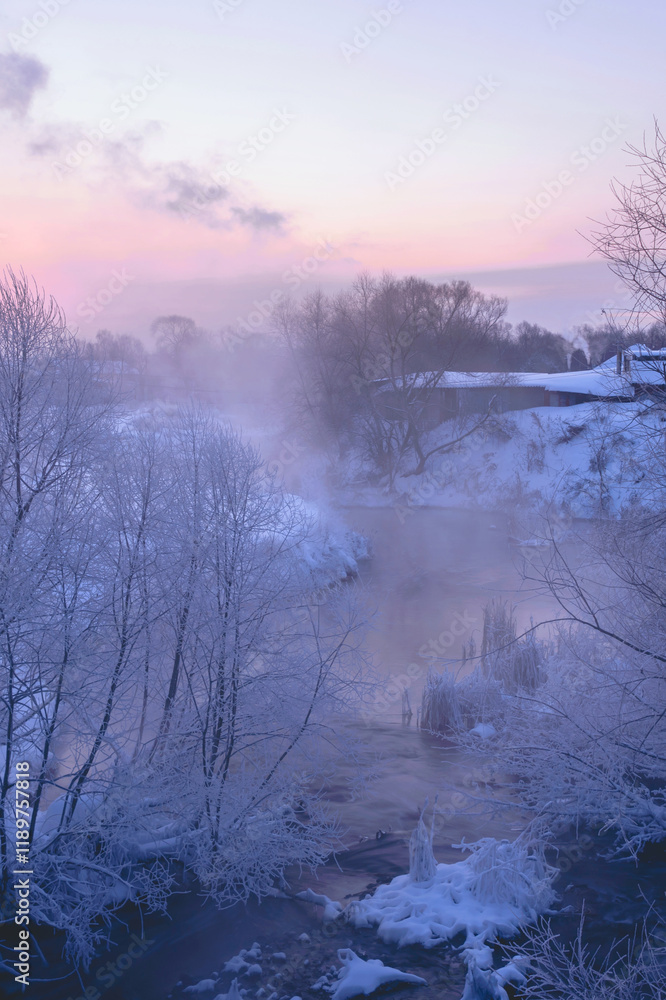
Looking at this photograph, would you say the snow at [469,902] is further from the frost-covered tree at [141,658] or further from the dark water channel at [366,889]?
the frost-covered tree at [141,658]

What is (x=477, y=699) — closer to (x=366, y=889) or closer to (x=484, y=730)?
(x=484, y=730)

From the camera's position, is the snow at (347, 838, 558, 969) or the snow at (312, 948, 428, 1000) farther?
the snow at (347, 838, 558, 969)

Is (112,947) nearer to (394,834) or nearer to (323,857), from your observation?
(323,857)

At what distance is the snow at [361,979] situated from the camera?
613cm

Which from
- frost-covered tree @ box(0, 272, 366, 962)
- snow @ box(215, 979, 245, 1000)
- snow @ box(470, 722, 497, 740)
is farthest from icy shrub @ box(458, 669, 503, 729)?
snow @ box(215, 979, 245, 1000)

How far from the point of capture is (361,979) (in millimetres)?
6246

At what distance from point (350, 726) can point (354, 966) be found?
5.79m

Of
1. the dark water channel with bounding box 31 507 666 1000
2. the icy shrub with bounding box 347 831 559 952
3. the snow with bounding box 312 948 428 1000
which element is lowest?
the dark water channel with bounding box 31 507 666 1000

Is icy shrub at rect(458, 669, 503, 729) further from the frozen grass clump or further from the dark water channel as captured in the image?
the frozen grass clump

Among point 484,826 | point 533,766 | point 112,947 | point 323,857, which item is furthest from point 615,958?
point 112,947

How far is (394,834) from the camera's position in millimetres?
8977

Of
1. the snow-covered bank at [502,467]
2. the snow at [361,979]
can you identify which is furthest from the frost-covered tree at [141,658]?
the snow-covered bank at [502,467]

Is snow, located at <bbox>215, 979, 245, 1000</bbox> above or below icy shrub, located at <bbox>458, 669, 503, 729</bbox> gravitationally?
below

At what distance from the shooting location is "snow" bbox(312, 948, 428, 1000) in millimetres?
6133
